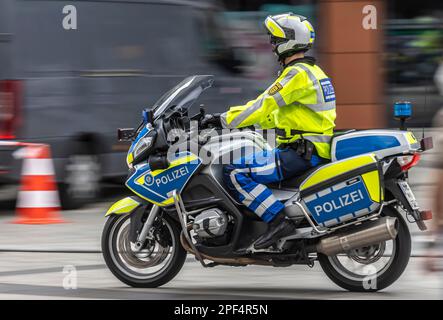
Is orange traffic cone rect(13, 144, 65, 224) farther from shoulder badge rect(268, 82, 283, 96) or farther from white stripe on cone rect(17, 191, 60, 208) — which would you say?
shoulder badge rect(268, 82, 283, 96)

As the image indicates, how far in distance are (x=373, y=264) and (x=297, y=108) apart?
1.15 m

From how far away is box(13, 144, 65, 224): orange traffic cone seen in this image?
1192 cm

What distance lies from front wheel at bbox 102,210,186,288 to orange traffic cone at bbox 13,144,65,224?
378cm

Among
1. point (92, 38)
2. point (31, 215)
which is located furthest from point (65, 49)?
point (31, 215)

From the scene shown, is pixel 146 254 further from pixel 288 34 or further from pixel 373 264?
pixel 288 34

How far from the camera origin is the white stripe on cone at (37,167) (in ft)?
39.1

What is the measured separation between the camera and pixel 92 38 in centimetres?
1287

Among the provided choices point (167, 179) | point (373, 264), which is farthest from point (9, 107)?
point (373, 264)

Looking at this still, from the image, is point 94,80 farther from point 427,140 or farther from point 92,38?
point 427,140

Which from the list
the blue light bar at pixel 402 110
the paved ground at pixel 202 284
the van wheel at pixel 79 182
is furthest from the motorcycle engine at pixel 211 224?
the van wheel at pixel 79 182

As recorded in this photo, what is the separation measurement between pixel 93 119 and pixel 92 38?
87 cm

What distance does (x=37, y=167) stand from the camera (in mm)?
11969

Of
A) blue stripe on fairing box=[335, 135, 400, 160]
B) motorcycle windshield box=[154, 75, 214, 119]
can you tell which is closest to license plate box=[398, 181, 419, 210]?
blue stripe on fairing box=[335, 135, 400, 160]

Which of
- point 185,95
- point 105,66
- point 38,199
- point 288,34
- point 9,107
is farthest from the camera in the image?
point 105,66
